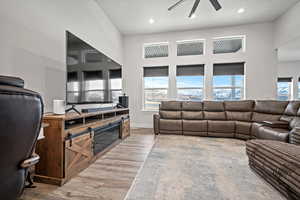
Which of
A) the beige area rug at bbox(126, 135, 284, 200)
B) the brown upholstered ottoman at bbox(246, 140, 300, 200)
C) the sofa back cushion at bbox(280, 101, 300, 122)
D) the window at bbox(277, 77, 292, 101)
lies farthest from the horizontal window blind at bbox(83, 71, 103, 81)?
the window at bbox(277, 77, 292, 101)

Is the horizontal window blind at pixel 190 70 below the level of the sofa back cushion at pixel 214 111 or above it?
above

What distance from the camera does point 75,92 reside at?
2.17 meters

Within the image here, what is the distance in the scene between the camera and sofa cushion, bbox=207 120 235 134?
3594 mm

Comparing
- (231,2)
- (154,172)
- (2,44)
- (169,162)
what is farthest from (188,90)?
(2,44)

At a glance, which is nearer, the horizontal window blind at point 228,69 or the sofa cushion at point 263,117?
the sofa cushion at point 263,117

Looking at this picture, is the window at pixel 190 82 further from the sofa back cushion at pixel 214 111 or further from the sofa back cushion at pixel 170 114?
the sofa back cushion at pixel 170 114

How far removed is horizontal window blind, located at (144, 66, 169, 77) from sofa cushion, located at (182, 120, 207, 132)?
6.30 ft

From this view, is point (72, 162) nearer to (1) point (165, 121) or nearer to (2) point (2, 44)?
(2) point (2, 44)

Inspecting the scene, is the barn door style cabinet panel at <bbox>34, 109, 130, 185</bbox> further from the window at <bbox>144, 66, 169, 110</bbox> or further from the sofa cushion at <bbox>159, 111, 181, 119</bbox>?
the window at <bbox>144, 66, 169, 110</bbox>

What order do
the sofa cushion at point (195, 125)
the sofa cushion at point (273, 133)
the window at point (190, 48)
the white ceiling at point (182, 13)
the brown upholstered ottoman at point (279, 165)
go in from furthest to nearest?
the window at point (190, 48) < the sofa cushion at point (195, 125) < the white ceiling at point (182, 13) < the sofa cushion at point (273, 133) < the brown upholstered ottoman at point (279, 165)

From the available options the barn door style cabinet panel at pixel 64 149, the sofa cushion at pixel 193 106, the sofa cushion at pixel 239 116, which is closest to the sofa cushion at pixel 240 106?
the sofa cushion at pixel 239 116

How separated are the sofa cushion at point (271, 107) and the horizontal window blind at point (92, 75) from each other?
3.86m

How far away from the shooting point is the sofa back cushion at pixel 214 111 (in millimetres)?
3805

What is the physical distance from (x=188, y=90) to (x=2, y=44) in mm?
4439
